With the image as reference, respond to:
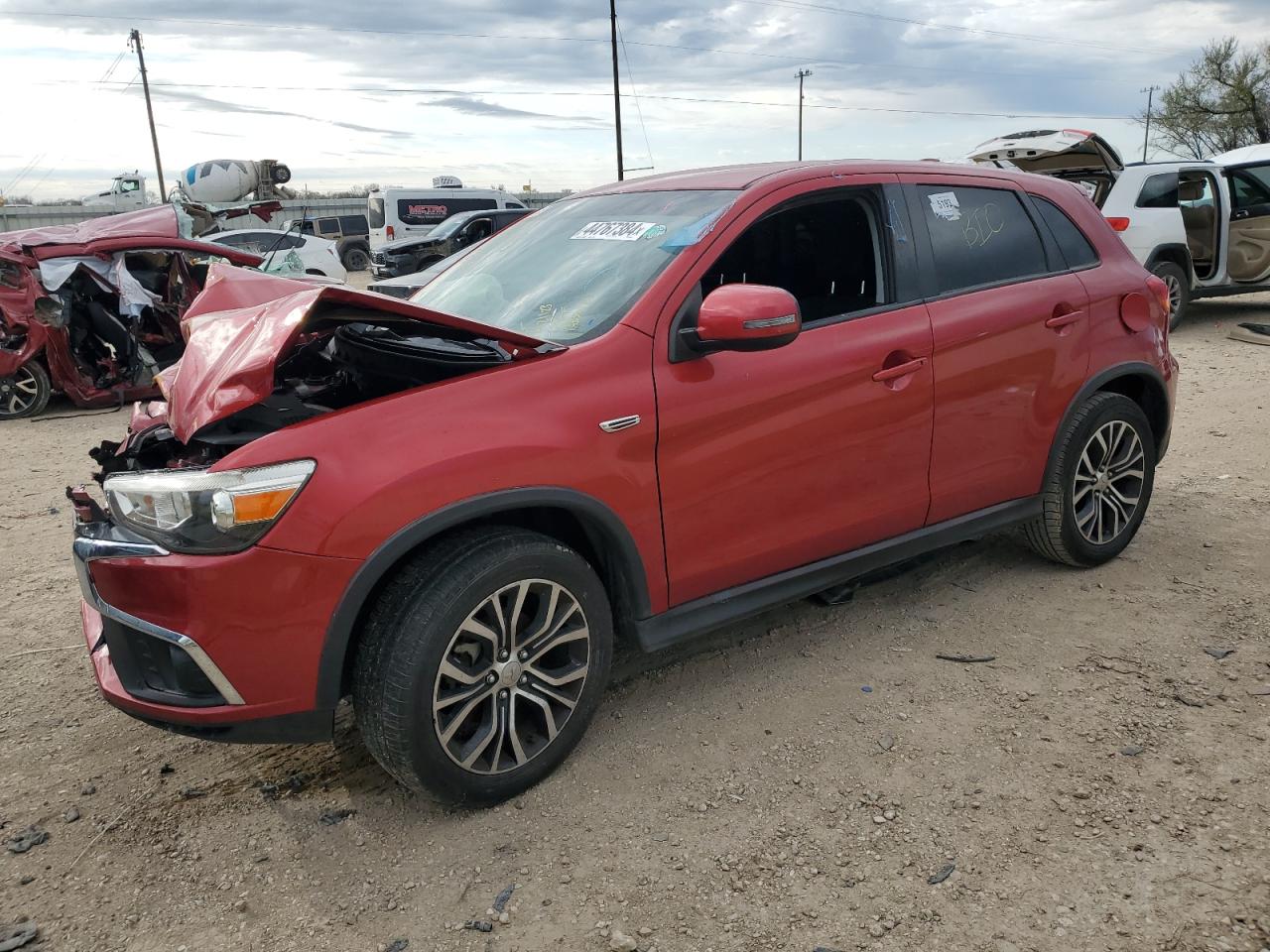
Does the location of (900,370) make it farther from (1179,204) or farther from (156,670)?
(1179,204)

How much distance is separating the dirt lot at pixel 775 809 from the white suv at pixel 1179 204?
758cm

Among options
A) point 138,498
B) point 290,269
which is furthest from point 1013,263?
point 290,269

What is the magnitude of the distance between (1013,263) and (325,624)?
9.59 ft

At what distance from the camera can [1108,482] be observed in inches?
163

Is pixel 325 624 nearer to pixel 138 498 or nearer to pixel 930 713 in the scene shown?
pixel 138 498

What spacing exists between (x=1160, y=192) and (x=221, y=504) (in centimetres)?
1108

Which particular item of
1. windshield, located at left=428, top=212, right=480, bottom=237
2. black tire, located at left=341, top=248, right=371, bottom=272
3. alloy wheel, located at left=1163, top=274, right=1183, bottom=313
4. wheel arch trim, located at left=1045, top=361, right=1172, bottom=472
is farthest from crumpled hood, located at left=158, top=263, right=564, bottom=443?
black tire, located at left=341, top=248, right=371, bottom=272

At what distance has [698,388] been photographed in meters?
2.86

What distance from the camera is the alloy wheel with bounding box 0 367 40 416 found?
880 cm

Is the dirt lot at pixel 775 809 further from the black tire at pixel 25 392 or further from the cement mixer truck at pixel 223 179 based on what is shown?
the cement mixer truck at pixel 223 179

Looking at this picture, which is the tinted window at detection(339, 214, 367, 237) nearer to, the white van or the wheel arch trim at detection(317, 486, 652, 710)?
the white van

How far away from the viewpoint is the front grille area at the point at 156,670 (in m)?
2.37

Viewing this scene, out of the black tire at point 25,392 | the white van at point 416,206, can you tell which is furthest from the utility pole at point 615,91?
the black tire at point 25,392

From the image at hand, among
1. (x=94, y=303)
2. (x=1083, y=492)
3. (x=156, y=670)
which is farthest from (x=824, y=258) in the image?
(x=94, y=303)
